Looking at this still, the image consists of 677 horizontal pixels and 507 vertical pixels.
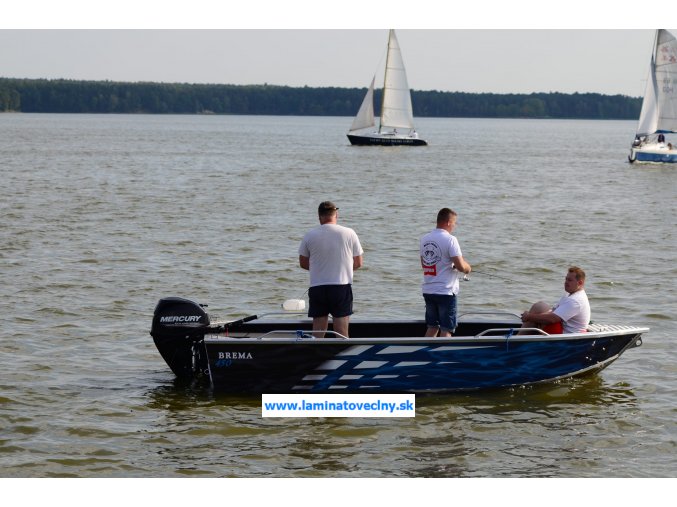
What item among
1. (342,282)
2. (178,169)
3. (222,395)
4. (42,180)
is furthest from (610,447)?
(178,169)

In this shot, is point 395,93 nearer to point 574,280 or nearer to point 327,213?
point 574,280

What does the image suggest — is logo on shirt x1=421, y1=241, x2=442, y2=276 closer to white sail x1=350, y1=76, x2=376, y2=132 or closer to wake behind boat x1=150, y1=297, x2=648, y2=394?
wake behind boat x1=150, y1=297, x2=648, y2=394

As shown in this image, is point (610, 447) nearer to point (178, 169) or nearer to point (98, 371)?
point (98, 371)

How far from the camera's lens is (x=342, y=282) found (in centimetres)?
1027

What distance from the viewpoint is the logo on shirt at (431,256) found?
10266 millimetres

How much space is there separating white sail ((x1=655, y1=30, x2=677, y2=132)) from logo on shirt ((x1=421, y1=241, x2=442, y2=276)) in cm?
4929

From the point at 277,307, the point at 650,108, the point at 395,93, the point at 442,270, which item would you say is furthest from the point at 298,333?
the point at 395,93

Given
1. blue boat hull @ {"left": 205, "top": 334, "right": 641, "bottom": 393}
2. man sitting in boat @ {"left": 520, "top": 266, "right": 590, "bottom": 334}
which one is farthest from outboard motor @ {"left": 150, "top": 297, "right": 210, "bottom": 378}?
man sitting in boat @ {"left": 520, "top": 266, "right": 590, "bottom": 334}

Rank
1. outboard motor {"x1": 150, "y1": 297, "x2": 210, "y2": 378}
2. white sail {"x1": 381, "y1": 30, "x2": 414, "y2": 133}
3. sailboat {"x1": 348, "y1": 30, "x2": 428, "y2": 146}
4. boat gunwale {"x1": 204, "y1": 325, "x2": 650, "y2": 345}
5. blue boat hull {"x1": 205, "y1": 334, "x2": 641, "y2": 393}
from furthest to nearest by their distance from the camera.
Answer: sailboat {"x1": 348, "y1": 30, "x2": 428, "y2": 146}
white sail {"x1": 381, "y1": 30, "x2": 414, "y2": 133}
outboard motor {"x1": 150, "y1": 297, "x2": 210, "y2": 378}
blue boat hull {"x1": 205, "y1": 334, "x2": 641, "y2": 393}
boat gunwale {"x1": 204, "y1": 325, "x2": 650, "y2": 345}

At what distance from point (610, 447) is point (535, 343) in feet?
4.72

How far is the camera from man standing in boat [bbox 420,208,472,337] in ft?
33.6

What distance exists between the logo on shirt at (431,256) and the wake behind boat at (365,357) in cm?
70

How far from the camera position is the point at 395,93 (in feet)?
231

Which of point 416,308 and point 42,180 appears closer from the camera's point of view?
point 416,308
